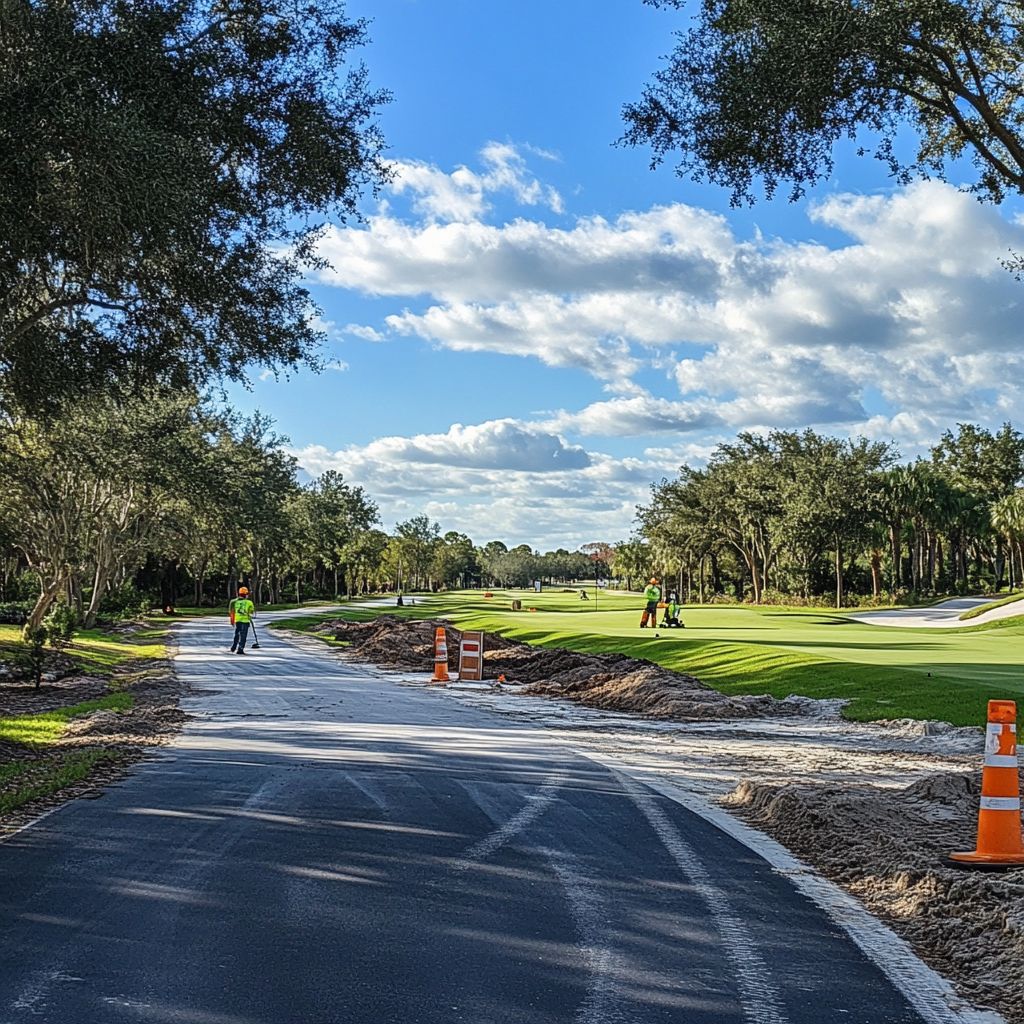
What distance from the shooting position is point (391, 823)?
8047 millimetres

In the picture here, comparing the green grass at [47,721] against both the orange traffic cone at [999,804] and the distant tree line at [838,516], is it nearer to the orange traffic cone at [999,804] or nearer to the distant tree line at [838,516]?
the orange traffic cone at [999,804]

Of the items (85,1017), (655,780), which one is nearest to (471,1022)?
(85,1017)

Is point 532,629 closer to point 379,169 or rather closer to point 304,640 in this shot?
point 304,640

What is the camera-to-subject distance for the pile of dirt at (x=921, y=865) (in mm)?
5309

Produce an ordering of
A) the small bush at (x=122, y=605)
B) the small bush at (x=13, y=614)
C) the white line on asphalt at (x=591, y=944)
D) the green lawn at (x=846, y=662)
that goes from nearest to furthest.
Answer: the white line on asphalt at (x=591, y=944) < the green lawn at (x=846, y=662) < the small bush at (x=13, y=614) < the small bush at (x=122, y=605)

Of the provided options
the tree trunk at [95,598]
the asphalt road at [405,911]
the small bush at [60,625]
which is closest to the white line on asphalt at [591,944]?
the asphalt road at [405,911]

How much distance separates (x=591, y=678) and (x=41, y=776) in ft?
42.6

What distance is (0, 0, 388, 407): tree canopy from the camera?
9148mm

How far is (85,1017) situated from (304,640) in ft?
123

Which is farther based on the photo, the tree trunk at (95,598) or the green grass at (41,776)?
the tree trunk at (95,598)

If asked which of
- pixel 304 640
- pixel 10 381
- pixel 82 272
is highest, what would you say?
pixel 82 272

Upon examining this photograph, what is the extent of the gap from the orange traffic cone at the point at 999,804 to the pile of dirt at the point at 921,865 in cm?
25

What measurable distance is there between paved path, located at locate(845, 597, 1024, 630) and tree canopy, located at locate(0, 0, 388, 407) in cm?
3859

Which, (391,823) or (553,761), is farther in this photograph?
(553,761)
